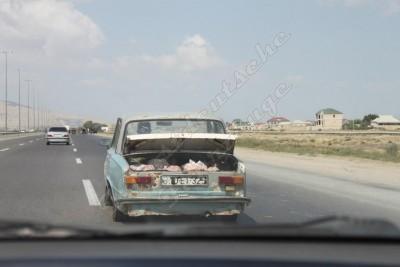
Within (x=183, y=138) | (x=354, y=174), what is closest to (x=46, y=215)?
(x=183, y=138)

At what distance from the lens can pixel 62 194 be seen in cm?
1291

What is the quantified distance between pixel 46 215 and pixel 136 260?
7.48m

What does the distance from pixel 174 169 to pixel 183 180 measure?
1.36 feet

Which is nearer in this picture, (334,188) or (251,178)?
(334,188)

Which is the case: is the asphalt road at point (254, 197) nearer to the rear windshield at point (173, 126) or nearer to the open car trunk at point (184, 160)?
the open car trunk at point (184, 160)

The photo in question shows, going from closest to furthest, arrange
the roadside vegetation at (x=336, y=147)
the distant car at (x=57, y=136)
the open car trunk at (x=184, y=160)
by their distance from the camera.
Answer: the open car trunk at (x=184, y=160), the roadside vegetation at (x=336, y=147), the distant car at (x=57, y=136)

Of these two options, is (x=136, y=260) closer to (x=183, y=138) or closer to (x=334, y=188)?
(x=183, y=138)

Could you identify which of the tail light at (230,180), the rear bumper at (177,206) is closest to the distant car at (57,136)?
the rear bumper at (177,206)

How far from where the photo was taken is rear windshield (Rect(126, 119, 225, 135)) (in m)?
9.69

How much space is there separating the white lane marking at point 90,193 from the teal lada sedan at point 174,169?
1100 mm

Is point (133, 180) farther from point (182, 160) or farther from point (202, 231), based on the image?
point (202, 231)

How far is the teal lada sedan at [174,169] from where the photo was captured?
331 inches

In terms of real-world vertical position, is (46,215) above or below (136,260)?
below

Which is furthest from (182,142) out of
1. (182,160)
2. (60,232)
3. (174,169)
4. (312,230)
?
(60,232)
